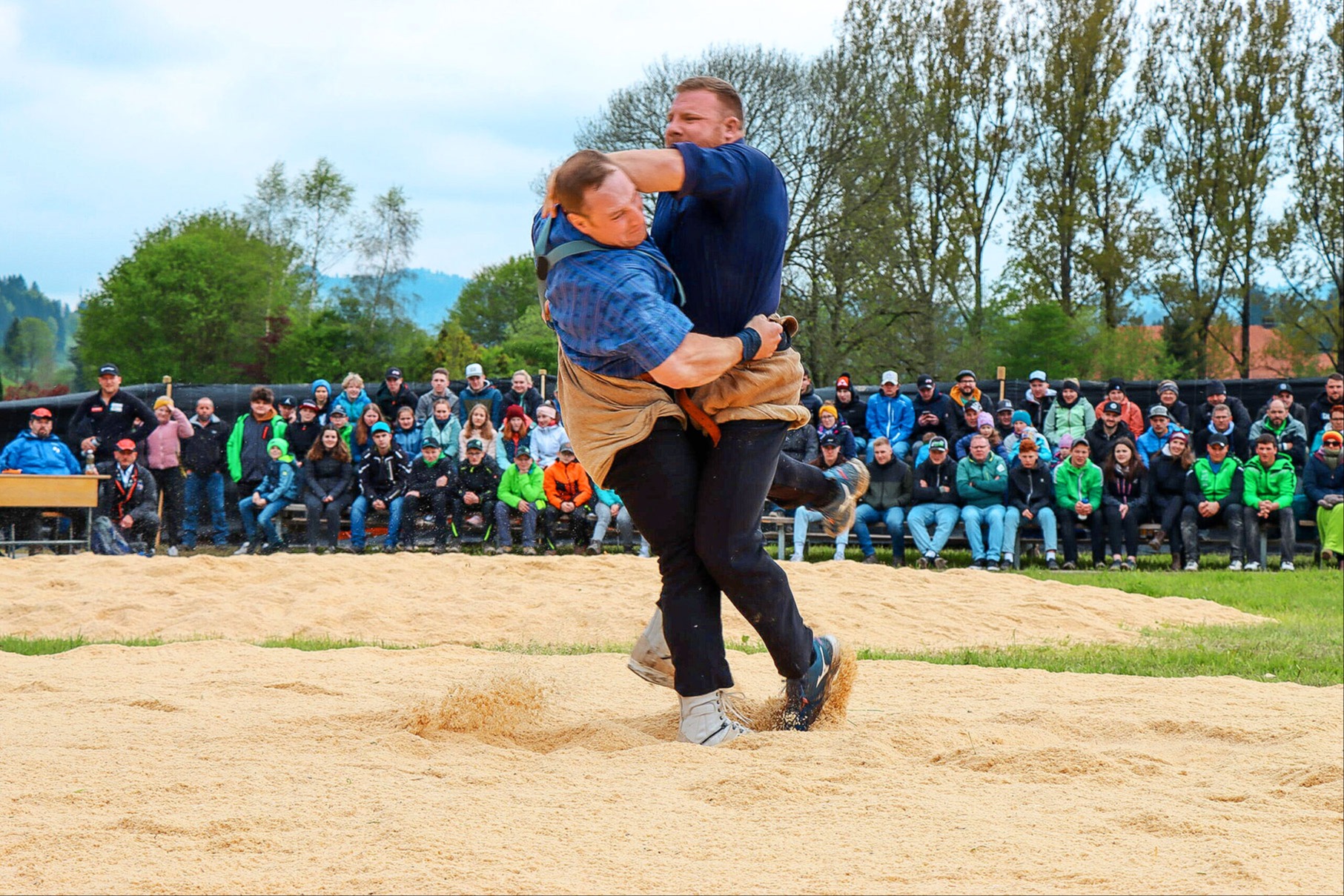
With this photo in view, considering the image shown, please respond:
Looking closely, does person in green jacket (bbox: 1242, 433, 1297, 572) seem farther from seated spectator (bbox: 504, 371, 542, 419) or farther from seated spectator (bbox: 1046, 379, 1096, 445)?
seated spectator (bbox: 504, 371, 542, 419)

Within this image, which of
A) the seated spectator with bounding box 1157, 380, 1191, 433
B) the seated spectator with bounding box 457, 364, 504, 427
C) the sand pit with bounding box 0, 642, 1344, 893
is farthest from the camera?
the seated spectator with bounding box 457, 364, 504, 427

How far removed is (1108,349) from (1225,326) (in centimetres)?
401

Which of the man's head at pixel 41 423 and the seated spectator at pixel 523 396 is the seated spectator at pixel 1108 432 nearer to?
the seated spectator at pixel 523 396

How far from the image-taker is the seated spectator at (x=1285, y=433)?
12.5 meters

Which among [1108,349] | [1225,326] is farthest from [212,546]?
[1225,326]

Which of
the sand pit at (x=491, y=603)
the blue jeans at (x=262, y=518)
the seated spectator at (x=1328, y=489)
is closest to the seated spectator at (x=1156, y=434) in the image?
the seated spectator at (x=1328, y=489)

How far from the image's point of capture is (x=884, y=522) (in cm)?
1270

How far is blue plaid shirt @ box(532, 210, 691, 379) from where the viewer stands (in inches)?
133

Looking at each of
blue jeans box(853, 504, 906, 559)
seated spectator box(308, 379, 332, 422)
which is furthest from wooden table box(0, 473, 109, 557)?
blue jeans box(853, 504, 906, 559)

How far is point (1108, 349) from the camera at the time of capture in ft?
91.9

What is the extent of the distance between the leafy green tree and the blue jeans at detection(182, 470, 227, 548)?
3083 centimetres

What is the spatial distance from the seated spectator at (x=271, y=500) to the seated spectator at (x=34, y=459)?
1832mm

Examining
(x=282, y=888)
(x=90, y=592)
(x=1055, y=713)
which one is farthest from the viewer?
(x=90, y=592)

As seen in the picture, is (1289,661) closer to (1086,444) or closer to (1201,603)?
(1201,603)
